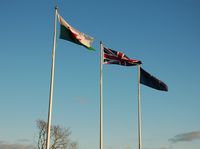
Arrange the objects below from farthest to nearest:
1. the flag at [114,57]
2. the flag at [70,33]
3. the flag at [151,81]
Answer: the flag at [151,81]
the flag at [114,57]
the flag at [70,33]

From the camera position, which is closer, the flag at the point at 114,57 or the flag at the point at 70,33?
the flag at the point at 70,33

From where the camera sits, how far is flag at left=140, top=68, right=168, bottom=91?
3912 cm

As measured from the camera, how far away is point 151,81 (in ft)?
130

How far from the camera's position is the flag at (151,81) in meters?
39.1

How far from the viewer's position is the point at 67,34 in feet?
101

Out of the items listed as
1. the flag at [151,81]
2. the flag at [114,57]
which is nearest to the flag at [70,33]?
the flag at [114,57]

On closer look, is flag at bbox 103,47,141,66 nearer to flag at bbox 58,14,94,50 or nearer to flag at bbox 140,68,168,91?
flag at bbox 140,68,168,91

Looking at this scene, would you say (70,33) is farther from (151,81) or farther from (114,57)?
(151,81)

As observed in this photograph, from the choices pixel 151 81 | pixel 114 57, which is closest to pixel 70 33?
pixel 114 57

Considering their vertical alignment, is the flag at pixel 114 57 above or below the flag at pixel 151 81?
above

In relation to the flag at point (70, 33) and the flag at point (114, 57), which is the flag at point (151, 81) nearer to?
the flag at point (114, 57)

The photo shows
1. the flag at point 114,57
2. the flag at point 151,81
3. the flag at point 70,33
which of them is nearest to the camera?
the flag at point 70,33

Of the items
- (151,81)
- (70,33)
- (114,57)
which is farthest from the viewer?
(151,81)

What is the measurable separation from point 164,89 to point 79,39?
12.5m
